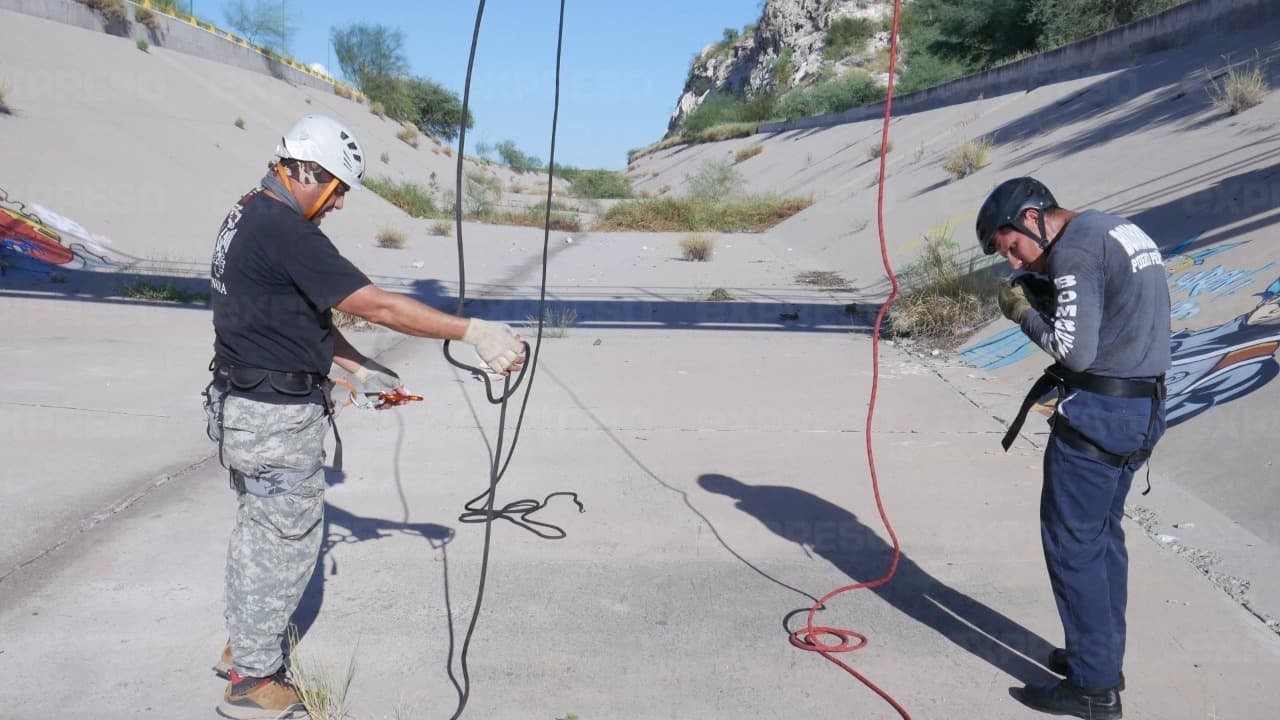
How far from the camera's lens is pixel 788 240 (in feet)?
78.3

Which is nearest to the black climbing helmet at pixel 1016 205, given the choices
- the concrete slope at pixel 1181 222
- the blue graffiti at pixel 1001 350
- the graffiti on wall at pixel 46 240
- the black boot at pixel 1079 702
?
the black boot at pixel 1079 702

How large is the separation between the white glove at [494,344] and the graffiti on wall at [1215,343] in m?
4.95

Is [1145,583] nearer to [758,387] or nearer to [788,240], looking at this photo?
[758,387]

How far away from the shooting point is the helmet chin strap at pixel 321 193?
11.9ft

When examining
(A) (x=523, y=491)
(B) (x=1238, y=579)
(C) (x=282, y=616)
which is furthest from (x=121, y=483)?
(B) (x=1238, y=579)

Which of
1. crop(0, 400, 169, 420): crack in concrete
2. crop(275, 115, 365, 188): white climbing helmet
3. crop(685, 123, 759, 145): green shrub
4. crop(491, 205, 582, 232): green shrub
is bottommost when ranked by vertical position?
crop(0, 400, 169, 420): crack in concrete

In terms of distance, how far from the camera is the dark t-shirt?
340 centimetres

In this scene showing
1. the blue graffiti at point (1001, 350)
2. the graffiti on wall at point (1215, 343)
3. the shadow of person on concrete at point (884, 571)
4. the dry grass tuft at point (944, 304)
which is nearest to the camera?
the shadow of person on concrete at point (884, 571)

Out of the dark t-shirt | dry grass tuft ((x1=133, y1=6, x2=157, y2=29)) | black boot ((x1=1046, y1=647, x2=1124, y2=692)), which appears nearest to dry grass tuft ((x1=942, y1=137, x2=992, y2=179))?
black boot ((x1=1046, y1=647, x2=1124, y2=692))

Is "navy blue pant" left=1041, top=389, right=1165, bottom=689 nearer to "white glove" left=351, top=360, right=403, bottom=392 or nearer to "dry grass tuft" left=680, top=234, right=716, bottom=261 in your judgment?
"white glove" left=351, top=360, right=403, bottom=392

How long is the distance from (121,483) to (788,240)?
63.7ft

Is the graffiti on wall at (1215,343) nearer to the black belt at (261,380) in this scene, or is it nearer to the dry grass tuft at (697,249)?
the black belt at (261,380)

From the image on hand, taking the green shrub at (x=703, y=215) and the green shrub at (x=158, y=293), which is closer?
the green shrub at (x=158, y=293)

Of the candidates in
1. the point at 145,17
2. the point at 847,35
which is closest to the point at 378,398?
the point at 145,17
